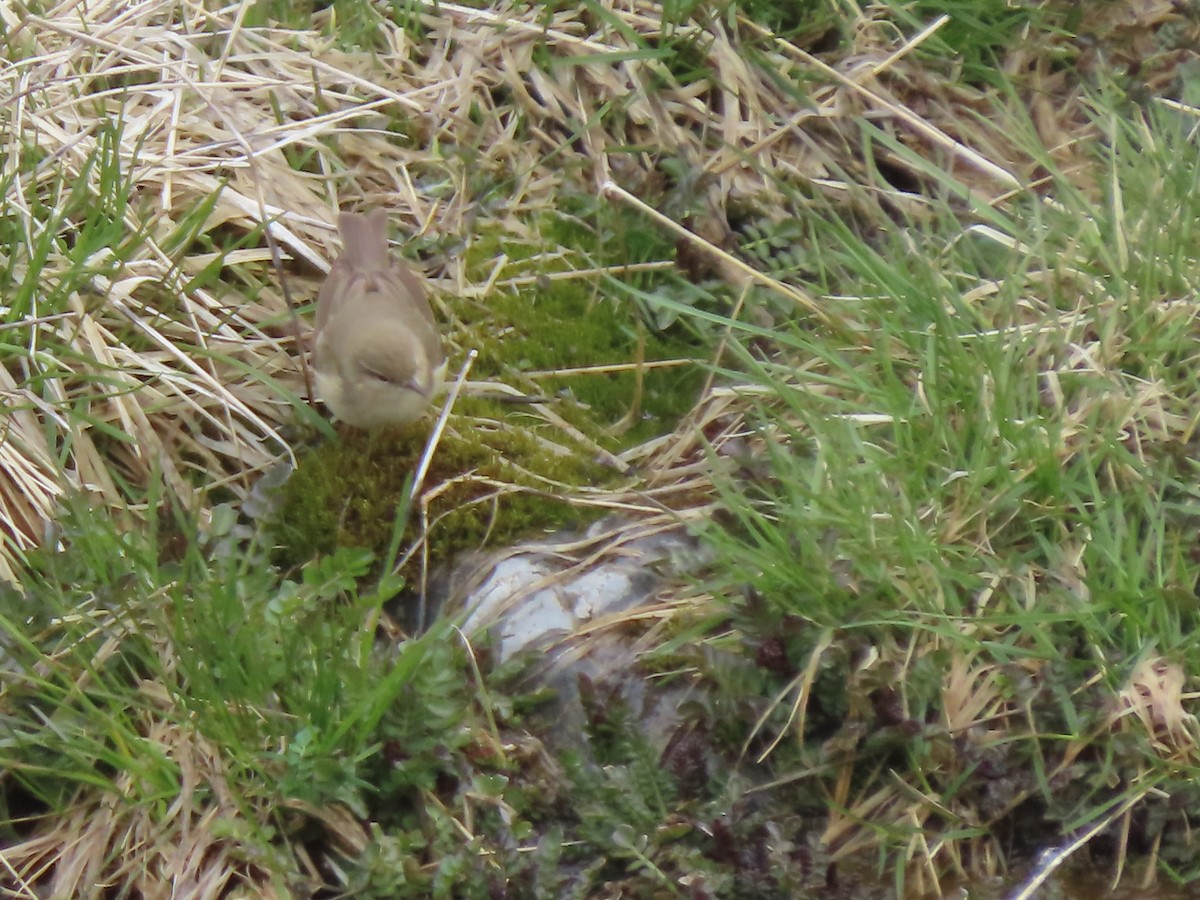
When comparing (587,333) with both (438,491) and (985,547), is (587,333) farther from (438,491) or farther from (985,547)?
(985,547)

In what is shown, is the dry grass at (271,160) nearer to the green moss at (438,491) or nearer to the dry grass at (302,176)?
the dry grass at (302,176)

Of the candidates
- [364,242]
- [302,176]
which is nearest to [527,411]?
[364,242]

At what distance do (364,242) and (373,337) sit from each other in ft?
1.31

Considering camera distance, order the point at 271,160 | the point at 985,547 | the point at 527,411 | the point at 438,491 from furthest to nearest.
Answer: the point at 271,160 → the point at 527,411 → the point at 438,491 → the point at 985,547

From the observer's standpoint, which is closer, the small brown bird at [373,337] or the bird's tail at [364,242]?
the small brown bird at [373,337]

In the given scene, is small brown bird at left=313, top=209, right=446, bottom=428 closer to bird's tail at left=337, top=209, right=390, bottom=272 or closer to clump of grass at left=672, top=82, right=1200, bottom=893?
bird's tail at left=337, top=209, right=390, bottom=272

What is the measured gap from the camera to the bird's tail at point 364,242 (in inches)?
164

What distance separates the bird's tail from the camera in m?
4.17

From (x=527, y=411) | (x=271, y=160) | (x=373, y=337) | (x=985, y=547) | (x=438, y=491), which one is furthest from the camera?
(x=271, y=160)

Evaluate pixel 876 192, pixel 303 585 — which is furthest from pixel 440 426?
pixel 876 192

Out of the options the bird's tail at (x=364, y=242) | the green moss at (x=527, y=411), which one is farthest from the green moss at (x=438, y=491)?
the bird's tail at (x=364, y=242)

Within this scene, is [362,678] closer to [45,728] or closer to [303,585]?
[303,585]

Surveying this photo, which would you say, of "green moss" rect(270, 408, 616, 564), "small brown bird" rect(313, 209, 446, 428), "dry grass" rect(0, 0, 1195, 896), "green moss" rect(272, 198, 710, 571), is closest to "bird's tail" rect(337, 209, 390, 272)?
"small brown bird" rect(313, 209, 446, 428)

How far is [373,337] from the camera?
13.1 ft
